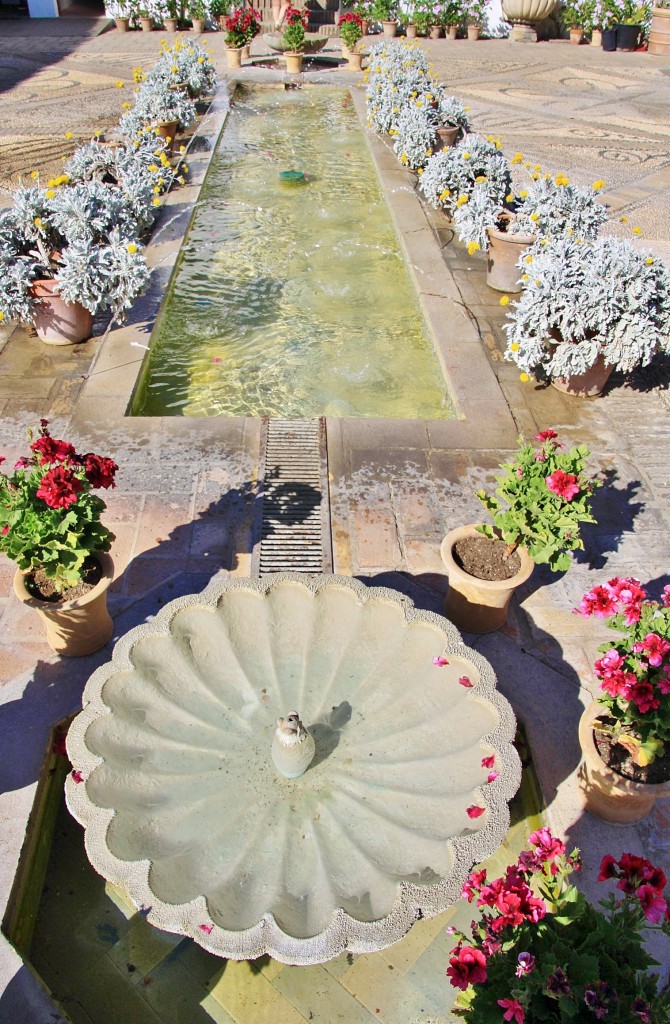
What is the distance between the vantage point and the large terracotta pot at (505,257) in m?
8.56

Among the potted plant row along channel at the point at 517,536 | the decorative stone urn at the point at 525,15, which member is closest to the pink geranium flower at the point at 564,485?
the potted plant row along channel at the point at 517,536

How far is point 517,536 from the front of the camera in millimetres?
4582

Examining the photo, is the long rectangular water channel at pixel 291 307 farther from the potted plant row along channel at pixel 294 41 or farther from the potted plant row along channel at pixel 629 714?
the potted plant row along channel at pixel 294 41

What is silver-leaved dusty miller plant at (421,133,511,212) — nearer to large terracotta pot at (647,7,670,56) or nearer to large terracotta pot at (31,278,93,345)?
large terracotta pot at (31,278,93,345)

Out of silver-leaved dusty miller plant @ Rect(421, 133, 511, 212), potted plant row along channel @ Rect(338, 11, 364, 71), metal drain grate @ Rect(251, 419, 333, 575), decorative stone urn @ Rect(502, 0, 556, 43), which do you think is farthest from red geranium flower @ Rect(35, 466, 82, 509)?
decorative stone urn @ Rect(502, 0, 556, 43)

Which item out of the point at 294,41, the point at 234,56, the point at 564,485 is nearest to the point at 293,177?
the point at 294,41

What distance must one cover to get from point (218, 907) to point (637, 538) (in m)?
4.32

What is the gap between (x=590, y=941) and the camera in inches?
108

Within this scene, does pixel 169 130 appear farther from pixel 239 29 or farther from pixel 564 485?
pixel 564 485

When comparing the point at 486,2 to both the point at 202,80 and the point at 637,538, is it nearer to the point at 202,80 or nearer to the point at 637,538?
the point at 202,80

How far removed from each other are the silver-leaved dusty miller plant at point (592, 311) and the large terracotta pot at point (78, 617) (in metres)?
4.66

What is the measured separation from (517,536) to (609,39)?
83.8 feet

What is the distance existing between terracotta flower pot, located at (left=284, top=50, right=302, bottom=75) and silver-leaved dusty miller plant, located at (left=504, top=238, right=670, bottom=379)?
49.2 feet

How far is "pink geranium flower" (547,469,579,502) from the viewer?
422cm
